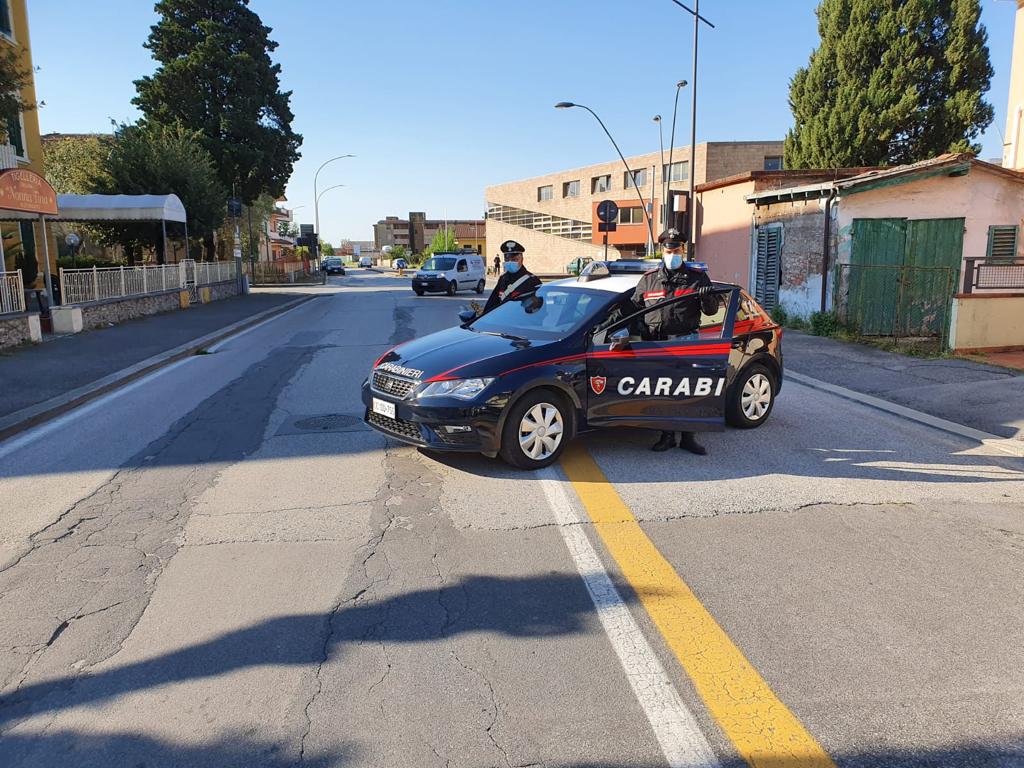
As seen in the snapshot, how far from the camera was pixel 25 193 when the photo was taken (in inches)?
579

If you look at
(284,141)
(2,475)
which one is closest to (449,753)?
(2,475)

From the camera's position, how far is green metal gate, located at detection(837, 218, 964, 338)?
13.3 metres

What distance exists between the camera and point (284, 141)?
3825 centimetres

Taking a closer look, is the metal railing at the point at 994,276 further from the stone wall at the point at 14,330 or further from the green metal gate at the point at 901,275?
the stone wall at the point at 14,330

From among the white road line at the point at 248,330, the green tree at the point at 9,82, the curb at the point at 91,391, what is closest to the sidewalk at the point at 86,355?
the curb at the point at 91,391

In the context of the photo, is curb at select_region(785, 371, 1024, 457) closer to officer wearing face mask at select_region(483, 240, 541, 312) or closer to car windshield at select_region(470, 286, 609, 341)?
car windshield at select_region(470, 286, 609, 341)

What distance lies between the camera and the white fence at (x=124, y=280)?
16.7 metres

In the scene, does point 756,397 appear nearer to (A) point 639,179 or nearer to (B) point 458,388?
(B) point 458,388

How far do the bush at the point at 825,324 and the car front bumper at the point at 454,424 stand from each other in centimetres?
1110

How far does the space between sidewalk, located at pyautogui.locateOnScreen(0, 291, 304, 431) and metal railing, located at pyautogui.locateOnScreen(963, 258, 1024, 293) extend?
13.2 metres

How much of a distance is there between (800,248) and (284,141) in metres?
30.2

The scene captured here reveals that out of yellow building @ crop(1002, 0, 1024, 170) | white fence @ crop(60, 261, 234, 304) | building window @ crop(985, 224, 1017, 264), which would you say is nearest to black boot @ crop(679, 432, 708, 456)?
building window @ crop(985, 224, 1017, 264)

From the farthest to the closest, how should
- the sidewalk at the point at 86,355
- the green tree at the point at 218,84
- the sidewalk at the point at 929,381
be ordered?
the green tree at the point at 218,84 < the sidewalk at the point at 86,355 < the sidewalk at the point at 929,381

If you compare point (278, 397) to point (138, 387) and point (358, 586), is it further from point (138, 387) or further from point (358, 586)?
point (358, 586)
